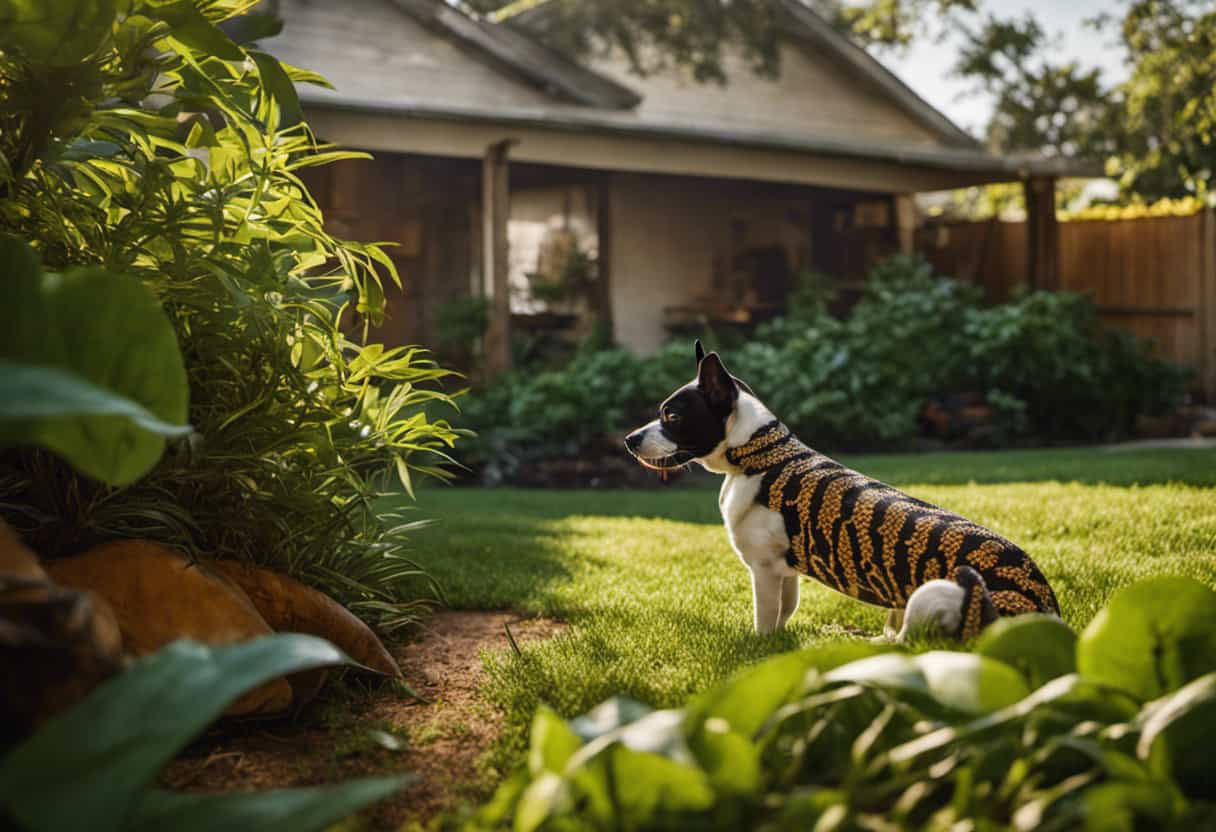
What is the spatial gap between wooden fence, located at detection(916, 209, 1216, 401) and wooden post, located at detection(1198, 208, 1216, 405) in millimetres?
12

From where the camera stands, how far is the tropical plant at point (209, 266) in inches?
96.2

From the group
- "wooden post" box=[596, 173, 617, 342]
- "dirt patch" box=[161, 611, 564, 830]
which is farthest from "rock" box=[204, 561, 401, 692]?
"wooden post" box=[596, 173, 617, 342]

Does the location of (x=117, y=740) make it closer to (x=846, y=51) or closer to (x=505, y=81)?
(x=505, y=81)

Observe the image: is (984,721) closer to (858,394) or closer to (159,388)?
(159,388)

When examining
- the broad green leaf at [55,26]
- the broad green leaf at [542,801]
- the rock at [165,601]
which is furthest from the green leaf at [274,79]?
the broad green leaf at [542,801]

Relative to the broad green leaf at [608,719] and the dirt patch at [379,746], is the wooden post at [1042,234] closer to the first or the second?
the dirt patch at [379,746]

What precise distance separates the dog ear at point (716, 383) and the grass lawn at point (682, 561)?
0.66 metres

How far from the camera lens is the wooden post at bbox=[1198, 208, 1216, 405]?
1444cm

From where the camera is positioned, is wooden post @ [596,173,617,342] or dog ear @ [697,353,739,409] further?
wooden post @ [596,173,617,342]

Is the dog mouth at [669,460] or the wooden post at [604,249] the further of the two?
the wooden post at [604,249]

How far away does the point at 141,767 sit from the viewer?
1330 mm

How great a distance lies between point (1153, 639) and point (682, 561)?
3251 millimetres

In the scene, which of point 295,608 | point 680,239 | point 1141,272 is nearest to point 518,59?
point 680,239

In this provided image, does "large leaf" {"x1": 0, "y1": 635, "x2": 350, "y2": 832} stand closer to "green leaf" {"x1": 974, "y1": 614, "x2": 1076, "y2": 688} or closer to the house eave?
"green leaf" {"x1": 974, "y1": 614, "x2": 1076, "y2": 688}
